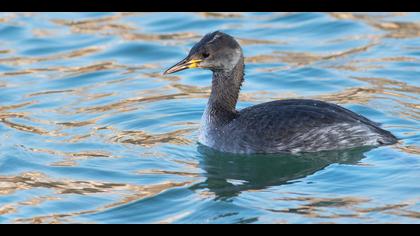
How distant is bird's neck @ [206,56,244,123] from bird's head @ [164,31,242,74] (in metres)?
0.10

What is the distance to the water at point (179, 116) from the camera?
383 inches

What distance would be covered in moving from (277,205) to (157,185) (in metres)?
1.52

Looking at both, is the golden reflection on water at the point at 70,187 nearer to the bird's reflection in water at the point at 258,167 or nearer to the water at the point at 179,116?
the water at the point at 179,116

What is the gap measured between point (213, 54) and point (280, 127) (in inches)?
48.4

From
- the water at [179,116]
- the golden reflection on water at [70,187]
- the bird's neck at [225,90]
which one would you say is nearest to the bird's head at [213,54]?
the bird's neck at [225,90]

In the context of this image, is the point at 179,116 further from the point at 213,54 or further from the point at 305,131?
the point at 305,131

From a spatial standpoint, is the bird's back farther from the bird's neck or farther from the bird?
the bird's neck

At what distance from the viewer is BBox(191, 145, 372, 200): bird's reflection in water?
10.4m

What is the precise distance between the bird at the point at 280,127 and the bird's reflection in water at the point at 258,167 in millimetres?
88

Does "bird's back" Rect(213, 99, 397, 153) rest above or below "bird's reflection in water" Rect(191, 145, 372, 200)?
above

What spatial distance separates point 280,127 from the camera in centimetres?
1112

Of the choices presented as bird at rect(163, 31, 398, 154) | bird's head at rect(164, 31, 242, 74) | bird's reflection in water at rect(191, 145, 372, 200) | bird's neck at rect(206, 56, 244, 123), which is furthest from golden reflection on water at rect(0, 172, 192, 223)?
bird's head at rect(164, 31, 242, 74)
